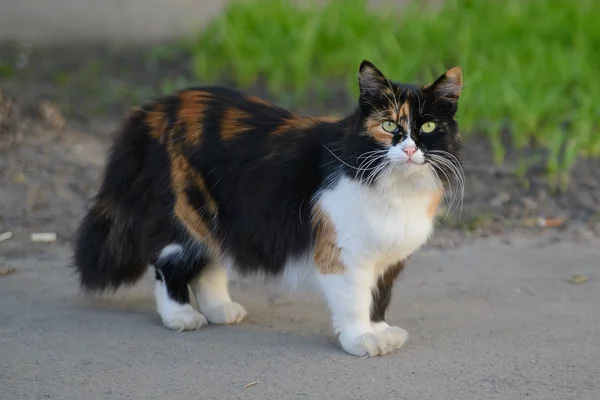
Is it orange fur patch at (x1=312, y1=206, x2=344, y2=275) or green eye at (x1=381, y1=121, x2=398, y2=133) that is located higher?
green eye at (x1=381, y1=121, x2=398, y2=133)

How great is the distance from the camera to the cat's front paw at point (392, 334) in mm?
3719

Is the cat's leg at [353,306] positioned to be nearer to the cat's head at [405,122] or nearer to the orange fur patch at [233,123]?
the cat's head at [405,122]

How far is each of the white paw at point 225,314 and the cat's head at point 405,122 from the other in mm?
930

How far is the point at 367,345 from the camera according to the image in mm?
3656

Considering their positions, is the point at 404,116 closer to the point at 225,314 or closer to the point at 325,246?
the point at 325,246

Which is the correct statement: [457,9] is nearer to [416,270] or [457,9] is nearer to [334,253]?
[416,270]

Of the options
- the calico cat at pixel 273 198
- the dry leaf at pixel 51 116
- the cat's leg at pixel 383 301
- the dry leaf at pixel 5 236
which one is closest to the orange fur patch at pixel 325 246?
the calico cat at pixel 273 198

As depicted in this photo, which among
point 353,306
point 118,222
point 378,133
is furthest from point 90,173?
point 378,133

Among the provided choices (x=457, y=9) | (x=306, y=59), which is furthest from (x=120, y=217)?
(x=457, y=9)

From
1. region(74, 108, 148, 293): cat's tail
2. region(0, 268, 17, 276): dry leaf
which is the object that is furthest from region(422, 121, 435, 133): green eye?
region(0, 268, 17, 276): dry leaf

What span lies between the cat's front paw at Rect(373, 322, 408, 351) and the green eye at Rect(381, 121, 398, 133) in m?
0.77

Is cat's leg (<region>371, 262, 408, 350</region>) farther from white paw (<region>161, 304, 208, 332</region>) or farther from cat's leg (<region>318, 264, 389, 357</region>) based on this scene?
white paw (<region>161, 304, 208, 332</region>)

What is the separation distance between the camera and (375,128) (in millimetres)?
3547

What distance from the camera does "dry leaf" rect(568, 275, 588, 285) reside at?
461cm
